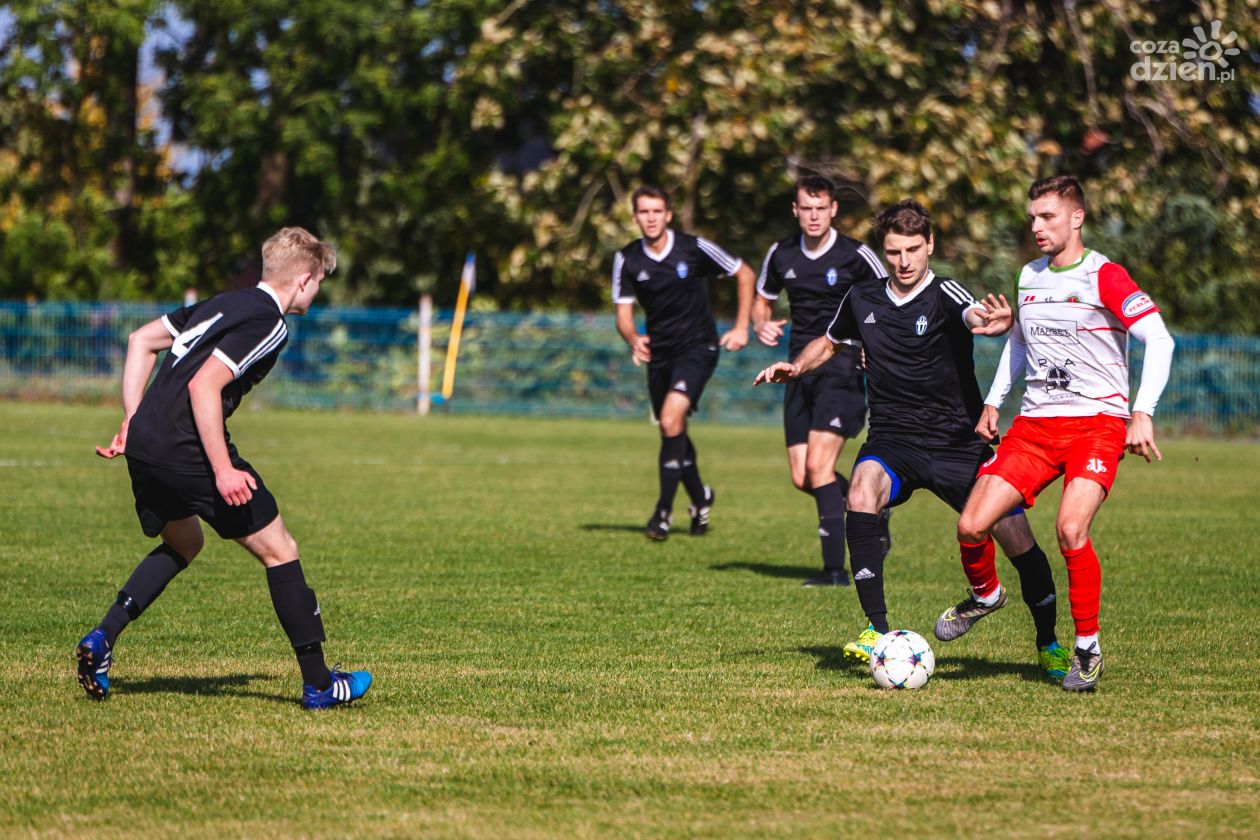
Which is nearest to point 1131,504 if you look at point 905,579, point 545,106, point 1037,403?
point 905,579

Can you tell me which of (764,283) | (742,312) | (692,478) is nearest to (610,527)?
(692,478)

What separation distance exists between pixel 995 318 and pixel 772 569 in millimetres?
3768

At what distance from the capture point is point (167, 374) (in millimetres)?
5742

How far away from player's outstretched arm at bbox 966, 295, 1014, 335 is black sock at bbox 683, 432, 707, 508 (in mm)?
4998

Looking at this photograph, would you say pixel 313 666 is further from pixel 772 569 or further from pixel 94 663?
pixel 772 569

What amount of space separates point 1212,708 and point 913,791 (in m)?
1.78

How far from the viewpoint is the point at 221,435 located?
5.53 m

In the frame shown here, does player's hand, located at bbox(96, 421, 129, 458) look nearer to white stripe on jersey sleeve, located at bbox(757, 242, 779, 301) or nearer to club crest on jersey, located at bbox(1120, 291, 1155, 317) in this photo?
club crest on jersey, located at bbox(1120, 291, 1155, 317)

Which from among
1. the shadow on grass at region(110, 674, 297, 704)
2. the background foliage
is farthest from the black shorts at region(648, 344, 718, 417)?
the background foliage

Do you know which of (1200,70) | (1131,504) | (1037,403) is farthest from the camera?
(1200,70)

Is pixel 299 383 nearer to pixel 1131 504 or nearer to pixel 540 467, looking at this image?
pixel 540 467

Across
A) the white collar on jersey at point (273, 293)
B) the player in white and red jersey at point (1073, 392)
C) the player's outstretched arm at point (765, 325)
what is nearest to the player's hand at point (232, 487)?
the white collar on jersey at point (273, 293)

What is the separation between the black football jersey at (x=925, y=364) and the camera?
703 centimetres

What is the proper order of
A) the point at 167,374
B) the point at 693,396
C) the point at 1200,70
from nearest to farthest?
the point at 167,374
the point at 693,396
the point at 1200,70
